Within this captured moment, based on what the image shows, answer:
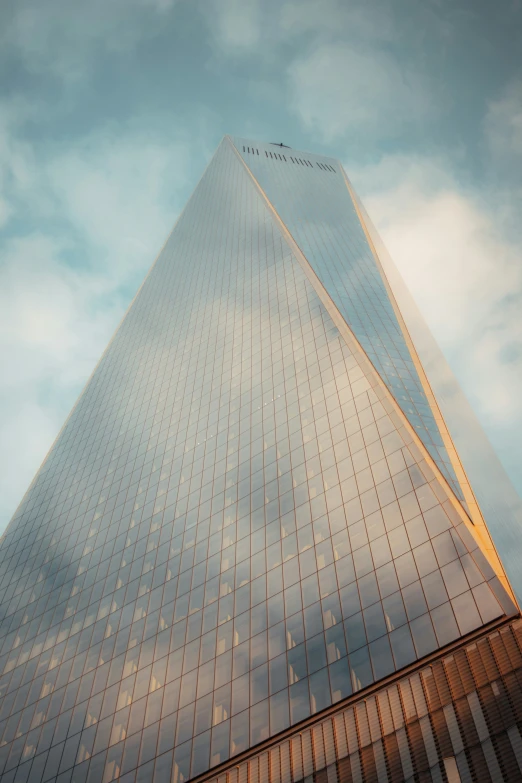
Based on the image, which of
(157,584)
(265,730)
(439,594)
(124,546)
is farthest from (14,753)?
(439,594)

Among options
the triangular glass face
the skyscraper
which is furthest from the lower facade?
the triangular glass face

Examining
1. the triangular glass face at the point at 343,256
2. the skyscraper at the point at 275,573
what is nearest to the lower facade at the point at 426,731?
the skyscraper at the point at 275,573

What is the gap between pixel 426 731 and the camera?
3002 cm

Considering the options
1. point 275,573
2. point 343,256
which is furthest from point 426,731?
point 343,256

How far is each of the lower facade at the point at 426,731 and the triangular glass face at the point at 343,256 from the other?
11940 millimetres

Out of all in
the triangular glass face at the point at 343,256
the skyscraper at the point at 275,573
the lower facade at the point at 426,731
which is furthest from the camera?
the triangular glass face at the point at 343,256

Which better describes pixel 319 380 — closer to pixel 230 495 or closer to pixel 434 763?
pixel 230 495

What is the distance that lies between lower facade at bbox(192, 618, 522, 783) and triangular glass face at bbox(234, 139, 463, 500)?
11.9 m

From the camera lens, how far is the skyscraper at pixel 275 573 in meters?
33.1

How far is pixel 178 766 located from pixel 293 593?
11896mm

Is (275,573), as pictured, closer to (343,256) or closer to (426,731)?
(426,731)

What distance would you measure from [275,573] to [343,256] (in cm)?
6197

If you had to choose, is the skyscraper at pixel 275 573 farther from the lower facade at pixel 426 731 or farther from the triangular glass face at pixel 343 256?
the triangular glass face at pixel 343 256

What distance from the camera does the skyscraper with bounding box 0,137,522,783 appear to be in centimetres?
3309
